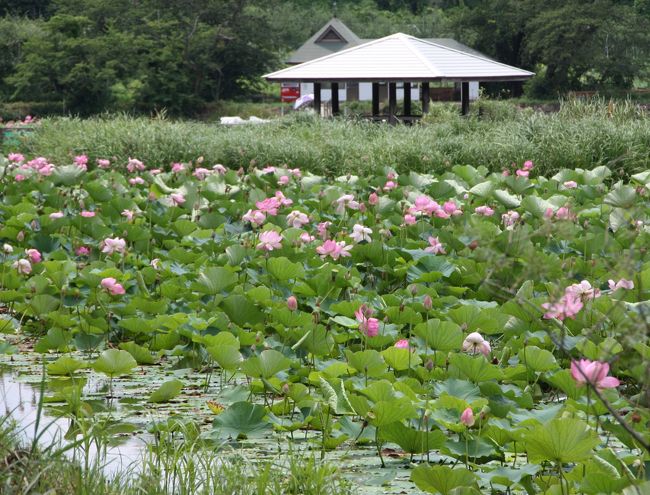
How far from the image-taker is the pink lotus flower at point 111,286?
177 inches

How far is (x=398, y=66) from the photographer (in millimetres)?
22031

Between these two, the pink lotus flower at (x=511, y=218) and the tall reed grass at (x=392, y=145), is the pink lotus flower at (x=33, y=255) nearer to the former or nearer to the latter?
the pink lotus flower at (x=511, y=218)

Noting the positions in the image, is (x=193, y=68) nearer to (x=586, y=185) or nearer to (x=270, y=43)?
(x=270, y=43)

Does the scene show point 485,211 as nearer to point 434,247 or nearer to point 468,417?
point 434,247

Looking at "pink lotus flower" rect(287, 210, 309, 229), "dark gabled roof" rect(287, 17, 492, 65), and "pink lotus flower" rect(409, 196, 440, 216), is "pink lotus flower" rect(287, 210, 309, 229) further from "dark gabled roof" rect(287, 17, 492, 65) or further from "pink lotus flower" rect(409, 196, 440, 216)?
"dark gabled roof" rect(287, 17, 492, 65)

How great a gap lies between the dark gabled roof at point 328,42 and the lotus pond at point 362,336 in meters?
42.5

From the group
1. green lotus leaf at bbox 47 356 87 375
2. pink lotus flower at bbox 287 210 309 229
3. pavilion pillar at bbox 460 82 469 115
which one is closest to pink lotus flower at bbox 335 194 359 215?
pink lotus flower at bbox 287 210 309 229

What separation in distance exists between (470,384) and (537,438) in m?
0.73

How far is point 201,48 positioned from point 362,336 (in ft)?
118

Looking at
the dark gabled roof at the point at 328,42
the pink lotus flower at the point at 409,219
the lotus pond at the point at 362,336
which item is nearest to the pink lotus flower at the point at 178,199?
the lotus pond at the point at 362,336

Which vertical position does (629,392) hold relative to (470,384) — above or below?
below

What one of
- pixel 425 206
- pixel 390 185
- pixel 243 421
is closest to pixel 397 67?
pixel 390 185

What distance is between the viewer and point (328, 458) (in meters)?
3.21

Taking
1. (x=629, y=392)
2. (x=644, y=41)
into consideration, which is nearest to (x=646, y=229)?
(x=629, y=392)
